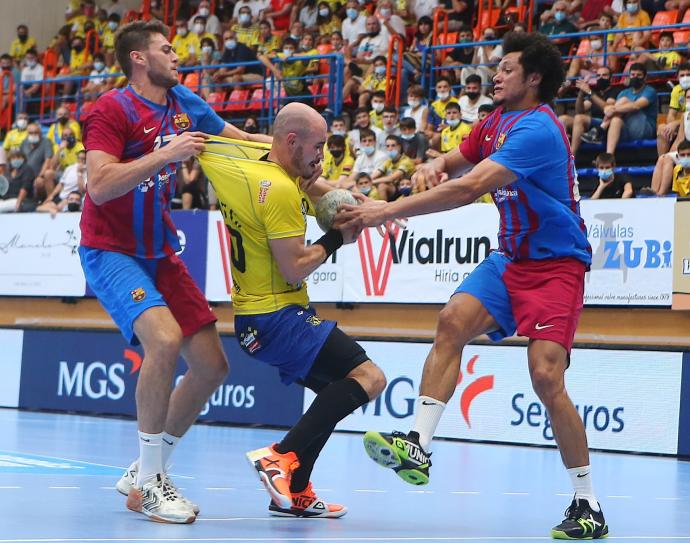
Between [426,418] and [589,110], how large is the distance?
933cm

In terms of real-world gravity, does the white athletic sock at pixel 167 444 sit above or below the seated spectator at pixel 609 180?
below

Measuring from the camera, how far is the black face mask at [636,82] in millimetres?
13812

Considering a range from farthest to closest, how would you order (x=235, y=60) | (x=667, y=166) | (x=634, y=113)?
(x=235, y=60) < (x=634, y=113) < (x=667, y=166)

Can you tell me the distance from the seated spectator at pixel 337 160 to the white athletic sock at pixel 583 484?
9.72m

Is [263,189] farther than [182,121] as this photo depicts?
No

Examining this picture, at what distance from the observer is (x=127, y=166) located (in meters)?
5.64

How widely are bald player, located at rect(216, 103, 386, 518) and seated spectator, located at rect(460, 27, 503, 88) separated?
9.96 m

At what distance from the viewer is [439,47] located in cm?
1628

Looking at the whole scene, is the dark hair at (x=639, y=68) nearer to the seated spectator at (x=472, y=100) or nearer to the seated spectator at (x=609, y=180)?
the seated spectator at (x=609, y=180)

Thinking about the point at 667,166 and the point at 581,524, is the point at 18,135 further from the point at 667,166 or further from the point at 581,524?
the point at 581,524

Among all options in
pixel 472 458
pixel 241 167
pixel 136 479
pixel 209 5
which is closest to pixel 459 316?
pixel 241 167

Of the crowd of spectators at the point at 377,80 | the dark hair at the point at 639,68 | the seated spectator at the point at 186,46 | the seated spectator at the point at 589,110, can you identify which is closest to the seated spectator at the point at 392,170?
the crowd of spectators at the point at 377,80

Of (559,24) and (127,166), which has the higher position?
(559,24)

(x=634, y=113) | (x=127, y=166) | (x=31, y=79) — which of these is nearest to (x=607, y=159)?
(x=634, y=113)
